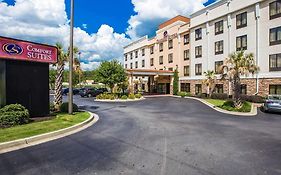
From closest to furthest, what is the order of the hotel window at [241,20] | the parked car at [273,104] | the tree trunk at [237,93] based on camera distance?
the parked car at [273,104] < the tree trunk at [237,93] < the hotel window at [241,20]

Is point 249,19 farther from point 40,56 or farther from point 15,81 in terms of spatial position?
point 15,81

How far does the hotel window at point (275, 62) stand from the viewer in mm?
25766

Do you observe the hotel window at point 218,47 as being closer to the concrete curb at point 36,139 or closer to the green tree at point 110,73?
the green tree at point 110,73

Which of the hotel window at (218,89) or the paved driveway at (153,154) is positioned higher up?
the hotel window at (218,89)

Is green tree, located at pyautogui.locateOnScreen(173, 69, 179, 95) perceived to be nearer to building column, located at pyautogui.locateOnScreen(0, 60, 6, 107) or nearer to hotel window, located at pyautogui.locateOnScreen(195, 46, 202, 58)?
hotel window, located at pyautogui.locateOnScreen(195, 46, 202, 58)

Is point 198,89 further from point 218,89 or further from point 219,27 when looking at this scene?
point 219,27

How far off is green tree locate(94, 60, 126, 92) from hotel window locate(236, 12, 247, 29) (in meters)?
18.9

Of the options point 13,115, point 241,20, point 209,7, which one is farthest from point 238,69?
point 209,7

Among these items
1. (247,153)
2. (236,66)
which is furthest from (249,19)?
(247,153)

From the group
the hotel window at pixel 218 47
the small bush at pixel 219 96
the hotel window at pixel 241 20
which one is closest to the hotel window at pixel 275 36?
the hotel window at pixel 241 20

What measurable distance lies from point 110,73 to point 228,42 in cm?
1890

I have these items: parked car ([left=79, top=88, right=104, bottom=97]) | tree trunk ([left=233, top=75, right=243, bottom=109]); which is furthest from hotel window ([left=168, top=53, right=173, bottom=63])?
tree trunk ([left=233, top=75, right=243, bottom=109])

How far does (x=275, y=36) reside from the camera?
26.2m

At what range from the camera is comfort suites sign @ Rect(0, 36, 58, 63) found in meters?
12.2
